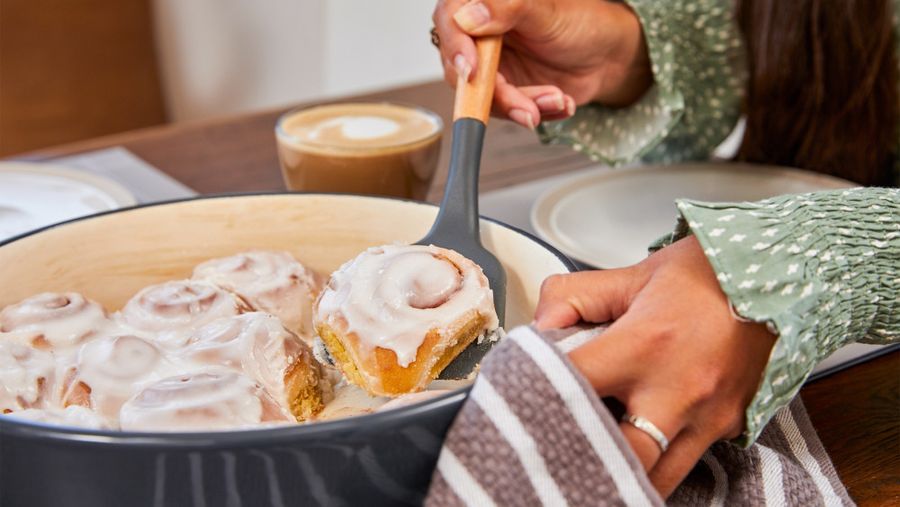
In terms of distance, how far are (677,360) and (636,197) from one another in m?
0.54

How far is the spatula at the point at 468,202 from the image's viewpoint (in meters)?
0.49

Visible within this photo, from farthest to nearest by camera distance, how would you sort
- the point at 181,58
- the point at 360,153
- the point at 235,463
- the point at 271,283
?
the point at 181,58 → the point at 360,153 → the point at 271,283 → the point at 235,463

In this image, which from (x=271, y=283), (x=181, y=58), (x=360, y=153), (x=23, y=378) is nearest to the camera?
(x=23, y=378)

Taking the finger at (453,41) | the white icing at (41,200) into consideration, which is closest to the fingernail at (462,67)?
the finger at (453,41)

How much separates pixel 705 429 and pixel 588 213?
0.47m

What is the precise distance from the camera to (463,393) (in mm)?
358

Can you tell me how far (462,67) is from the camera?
0.65m

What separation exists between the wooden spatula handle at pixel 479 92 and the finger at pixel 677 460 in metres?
0.29

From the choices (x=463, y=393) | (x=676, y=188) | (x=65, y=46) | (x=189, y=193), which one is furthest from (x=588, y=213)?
(x=65, y=46)

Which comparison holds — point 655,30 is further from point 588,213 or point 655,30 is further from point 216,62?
point 216,62

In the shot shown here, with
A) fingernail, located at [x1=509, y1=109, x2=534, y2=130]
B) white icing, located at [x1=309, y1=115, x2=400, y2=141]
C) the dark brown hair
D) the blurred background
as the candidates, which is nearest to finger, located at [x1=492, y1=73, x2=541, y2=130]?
fingernail, located at [x1=509, y1=109, x2=534, y2=130]

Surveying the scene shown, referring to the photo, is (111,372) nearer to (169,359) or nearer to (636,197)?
(169,359)

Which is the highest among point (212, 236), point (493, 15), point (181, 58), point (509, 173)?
point (493, 15)

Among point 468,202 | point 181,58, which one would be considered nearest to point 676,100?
point 468,202
